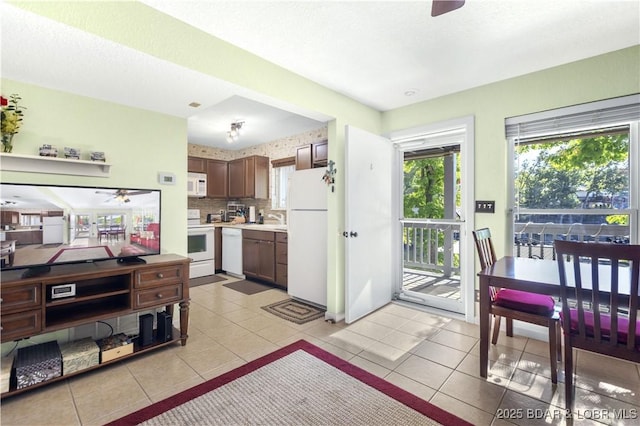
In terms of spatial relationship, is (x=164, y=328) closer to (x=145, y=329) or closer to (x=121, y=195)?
(x=145, y=329)

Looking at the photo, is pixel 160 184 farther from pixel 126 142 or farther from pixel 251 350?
pixel 251 350

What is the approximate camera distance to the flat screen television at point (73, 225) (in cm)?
197

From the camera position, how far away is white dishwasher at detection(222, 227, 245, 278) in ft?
16.3

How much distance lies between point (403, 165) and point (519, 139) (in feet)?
4.28

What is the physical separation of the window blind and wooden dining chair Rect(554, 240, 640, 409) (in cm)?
143

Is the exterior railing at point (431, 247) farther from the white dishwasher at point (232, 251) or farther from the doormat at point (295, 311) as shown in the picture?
Answer: the white dishwasher at point (232, 251)

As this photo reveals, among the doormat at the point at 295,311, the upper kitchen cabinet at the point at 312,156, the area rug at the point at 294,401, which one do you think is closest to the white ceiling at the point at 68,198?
the area rug at the point at 294,401

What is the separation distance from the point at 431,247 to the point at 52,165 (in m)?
4.37

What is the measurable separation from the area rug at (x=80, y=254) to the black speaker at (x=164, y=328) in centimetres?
67

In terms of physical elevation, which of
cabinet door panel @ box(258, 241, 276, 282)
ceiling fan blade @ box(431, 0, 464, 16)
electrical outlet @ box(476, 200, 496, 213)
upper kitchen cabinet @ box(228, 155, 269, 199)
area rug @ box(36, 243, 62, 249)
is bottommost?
cabinet door panel @ box(258, 241, 276, 282)

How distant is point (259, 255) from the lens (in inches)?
181

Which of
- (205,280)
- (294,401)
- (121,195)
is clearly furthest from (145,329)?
(205,280)

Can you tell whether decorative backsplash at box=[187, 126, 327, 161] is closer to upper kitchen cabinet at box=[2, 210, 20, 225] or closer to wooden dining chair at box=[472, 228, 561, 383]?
wooden dining chair at box=[472, 228, 561, 383]

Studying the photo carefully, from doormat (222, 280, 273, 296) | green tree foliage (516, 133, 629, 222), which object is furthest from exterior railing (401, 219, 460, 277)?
doormat (222, 280, 273, 296)
